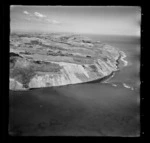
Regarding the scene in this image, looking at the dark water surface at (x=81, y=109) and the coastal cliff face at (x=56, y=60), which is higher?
the coastal cliff face at (x=56, y=60)

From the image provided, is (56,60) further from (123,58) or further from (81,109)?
(123,58)

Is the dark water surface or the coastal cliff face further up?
the coastal cliff face

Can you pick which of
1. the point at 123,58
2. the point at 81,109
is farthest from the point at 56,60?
the point at 123,58

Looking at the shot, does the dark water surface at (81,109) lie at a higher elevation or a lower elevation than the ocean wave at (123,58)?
lower

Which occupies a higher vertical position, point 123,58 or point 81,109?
point 123,58
